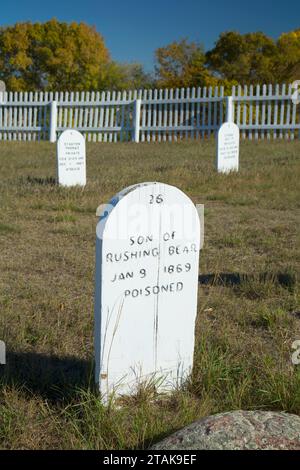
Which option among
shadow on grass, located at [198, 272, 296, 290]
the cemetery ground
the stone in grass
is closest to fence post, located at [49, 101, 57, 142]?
the cemetery ground

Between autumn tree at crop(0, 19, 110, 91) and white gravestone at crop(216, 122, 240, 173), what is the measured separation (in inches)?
926

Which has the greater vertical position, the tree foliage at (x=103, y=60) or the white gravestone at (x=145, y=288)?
the tree foliage at (x=103, y=60)

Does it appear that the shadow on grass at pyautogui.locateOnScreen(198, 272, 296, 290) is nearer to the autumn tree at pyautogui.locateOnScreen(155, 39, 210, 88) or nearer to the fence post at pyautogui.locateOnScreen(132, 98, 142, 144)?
the fence post at pyautogui.locateOnScreen(132, 98, 142, 144)

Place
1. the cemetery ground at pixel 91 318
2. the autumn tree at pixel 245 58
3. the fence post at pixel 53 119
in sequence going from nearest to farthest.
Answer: the cemetery ground at pixel 91 318 → the fence post at pixel 53 119 → the autumn tree at pixel 245 58

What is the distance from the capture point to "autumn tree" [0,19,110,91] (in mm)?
33750

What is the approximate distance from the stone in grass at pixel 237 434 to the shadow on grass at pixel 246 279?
7.42 ft

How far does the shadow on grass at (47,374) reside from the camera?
9.93 feet

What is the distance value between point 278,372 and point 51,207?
5.19 meters

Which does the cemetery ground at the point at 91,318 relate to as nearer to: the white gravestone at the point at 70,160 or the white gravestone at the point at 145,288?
the white gravestone at the point at 145,288

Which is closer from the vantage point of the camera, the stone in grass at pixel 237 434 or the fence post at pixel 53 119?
the stone in grass at pixel 237 434

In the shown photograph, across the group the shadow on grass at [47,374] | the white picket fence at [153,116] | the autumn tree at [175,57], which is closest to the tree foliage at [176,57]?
the autumn tree at [175,57]

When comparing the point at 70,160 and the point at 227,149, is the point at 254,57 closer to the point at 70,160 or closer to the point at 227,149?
the point at 227,149

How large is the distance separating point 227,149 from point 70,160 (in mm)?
3037

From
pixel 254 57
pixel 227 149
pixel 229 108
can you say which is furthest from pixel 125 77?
pixel 227 149
